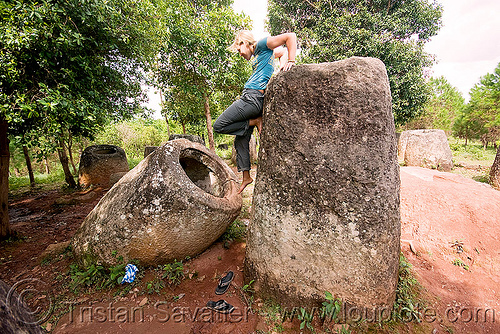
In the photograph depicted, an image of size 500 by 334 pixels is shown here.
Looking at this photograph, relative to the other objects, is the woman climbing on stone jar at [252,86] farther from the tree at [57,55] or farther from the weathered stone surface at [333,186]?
the tree at [57,55]

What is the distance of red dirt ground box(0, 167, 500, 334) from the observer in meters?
2.18

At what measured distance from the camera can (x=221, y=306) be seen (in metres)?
2.30

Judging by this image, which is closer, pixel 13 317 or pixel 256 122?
pixel 13 317

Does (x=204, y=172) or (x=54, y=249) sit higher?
(x=204, y=172)

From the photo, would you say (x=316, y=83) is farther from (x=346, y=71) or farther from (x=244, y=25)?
(x=244, y=25)

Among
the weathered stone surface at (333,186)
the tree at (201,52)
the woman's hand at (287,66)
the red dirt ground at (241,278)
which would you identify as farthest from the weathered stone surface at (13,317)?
the tree at (201,52)

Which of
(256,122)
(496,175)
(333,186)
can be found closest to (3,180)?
(256,122)

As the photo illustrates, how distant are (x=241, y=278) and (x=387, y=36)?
1317cm

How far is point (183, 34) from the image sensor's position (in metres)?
7.29

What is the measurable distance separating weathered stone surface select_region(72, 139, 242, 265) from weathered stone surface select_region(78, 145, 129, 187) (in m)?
5.92

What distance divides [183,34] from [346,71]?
700 centimetres

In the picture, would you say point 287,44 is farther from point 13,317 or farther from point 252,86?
point 13,317

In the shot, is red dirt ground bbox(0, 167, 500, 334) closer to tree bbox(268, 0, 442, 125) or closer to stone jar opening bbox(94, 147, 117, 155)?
stone jar opening bbox(94, 147, 117, 155)

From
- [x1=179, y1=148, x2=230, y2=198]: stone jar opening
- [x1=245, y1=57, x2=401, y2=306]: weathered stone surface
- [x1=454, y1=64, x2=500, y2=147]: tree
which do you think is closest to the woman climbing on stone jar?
[x1=245, y1=57, x2=401, y2=306]: weathered stone surface
